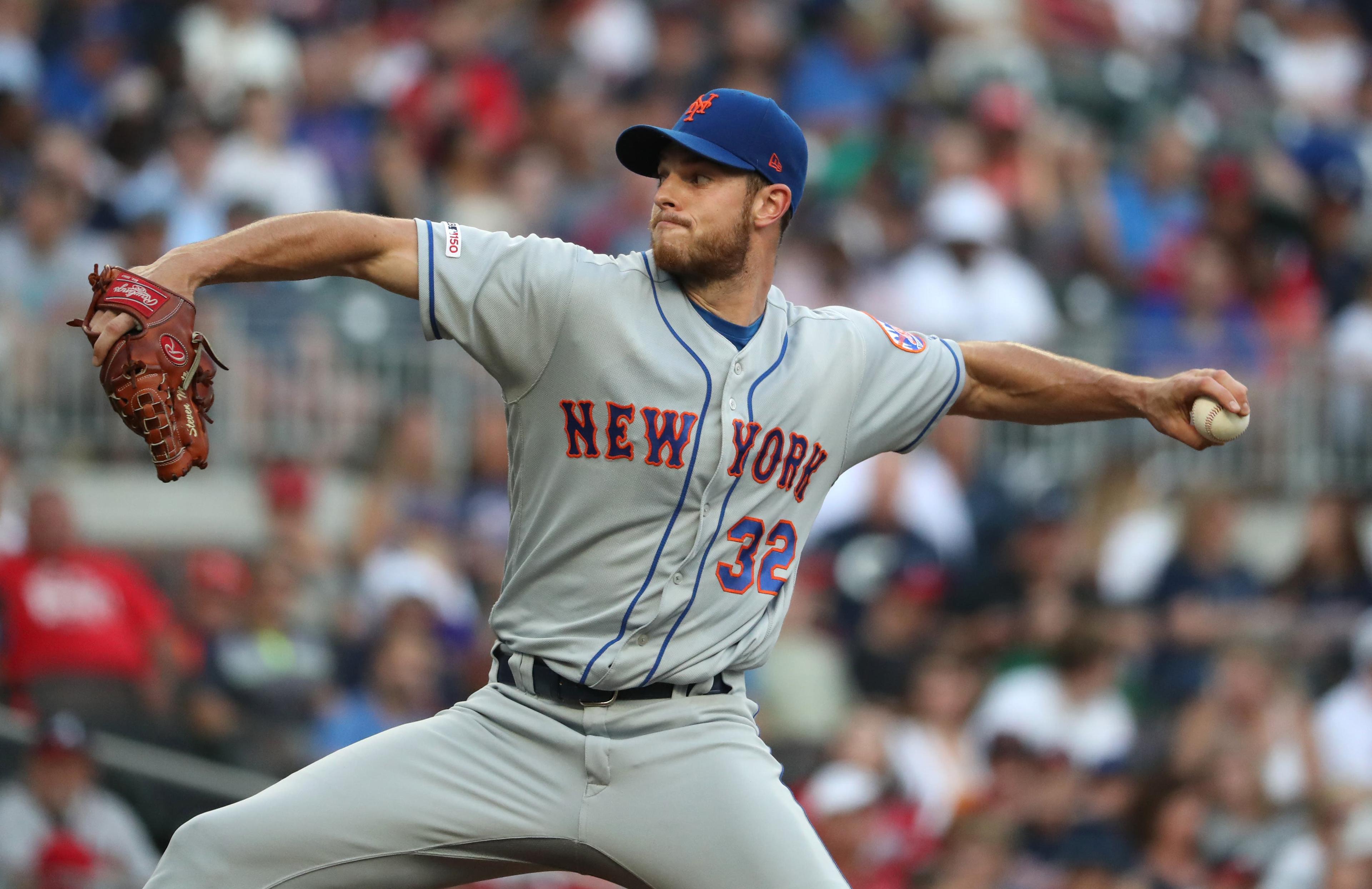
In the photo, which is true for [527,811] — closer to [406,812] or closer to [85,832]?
[406,812]

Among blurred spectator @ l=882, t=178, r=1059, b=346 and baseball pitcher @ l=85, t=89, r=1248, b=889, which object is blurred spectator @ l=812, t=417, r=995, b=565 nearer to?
blurred spectator @ l=882, t=178, r=1059, b=346

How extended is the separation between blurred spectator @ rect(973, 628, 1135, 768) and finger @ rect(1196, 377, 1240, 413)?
4636mm

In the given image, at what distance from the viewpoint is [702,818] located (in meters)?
3.96

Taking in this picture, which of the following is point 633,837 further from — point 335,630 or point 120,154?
point 120,154

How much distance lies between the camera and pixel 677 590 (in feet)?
13.4

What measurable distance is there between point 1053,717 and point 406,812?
536cm

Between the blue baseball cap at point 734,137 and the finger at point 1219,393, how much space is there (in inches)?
39.4

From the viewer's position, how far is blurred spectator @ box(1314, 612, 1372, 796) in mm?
8852

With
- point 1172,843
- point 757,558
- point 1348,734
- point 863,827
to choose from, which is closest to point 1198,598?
point 1348,734

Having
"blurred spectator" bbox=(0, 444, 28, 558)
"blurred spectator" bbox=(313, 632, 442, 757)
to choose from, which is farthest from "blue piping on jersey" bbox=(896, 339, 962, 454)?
"blurred spectator" bbox=(0, 444, 28, 558)

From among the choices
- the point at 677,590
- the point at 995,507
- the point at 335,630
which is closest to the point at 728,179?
the point at 677,590

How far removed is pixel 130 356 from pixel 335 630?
4.84 meters

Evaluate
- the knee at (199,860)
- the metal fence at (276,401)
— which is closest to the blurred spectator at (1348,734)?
the metal fence at (276,401)

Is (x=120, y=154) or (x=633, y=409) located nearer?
(x=633, y=409)
